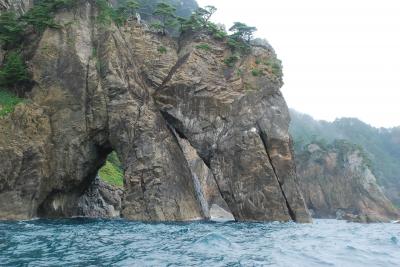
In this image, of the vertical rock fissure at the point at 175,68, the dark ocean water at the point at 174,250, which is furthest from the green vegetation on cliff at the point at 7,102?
the dark ocean water at the point at 174,250

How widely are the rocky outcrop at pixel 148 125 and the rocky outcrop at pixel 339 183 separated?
63079 millimetres

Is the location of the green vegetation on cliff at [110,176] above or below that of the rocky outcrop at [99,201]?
above

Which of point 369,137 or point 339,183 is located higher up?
point 369,137

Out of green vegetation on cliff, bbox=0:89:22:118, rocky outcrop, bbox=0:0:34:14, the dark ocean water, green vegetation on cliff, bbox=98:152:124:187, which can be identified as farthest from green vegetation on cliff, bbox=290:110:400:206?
the dark ocean water

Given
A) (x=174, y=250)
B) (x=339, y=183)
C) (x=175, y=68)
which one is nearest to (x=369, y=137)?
(x=339, y=183)

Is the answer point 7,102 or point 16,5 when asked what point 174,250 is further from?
point 16,5

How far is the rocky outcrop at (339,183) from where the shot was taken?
95.9 metres

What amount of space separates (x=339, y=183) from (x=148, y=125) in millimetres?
72835

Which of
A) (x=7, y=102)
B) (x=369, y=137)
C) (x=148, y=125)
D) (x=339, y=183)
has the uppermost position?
(x=369, y=137)

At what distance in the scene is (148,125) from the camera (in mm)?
38594

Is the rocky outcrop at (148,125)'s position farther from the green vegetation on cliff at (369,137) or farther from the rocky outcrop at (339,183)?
the green vegetation on cliff at (369,137)

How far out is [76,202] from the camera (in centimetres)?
4047

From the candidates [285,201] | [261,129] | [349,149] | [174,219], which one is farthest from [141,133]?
[349,149]

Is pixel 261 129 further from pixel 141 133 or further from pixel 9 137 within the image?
pixel 9 137
